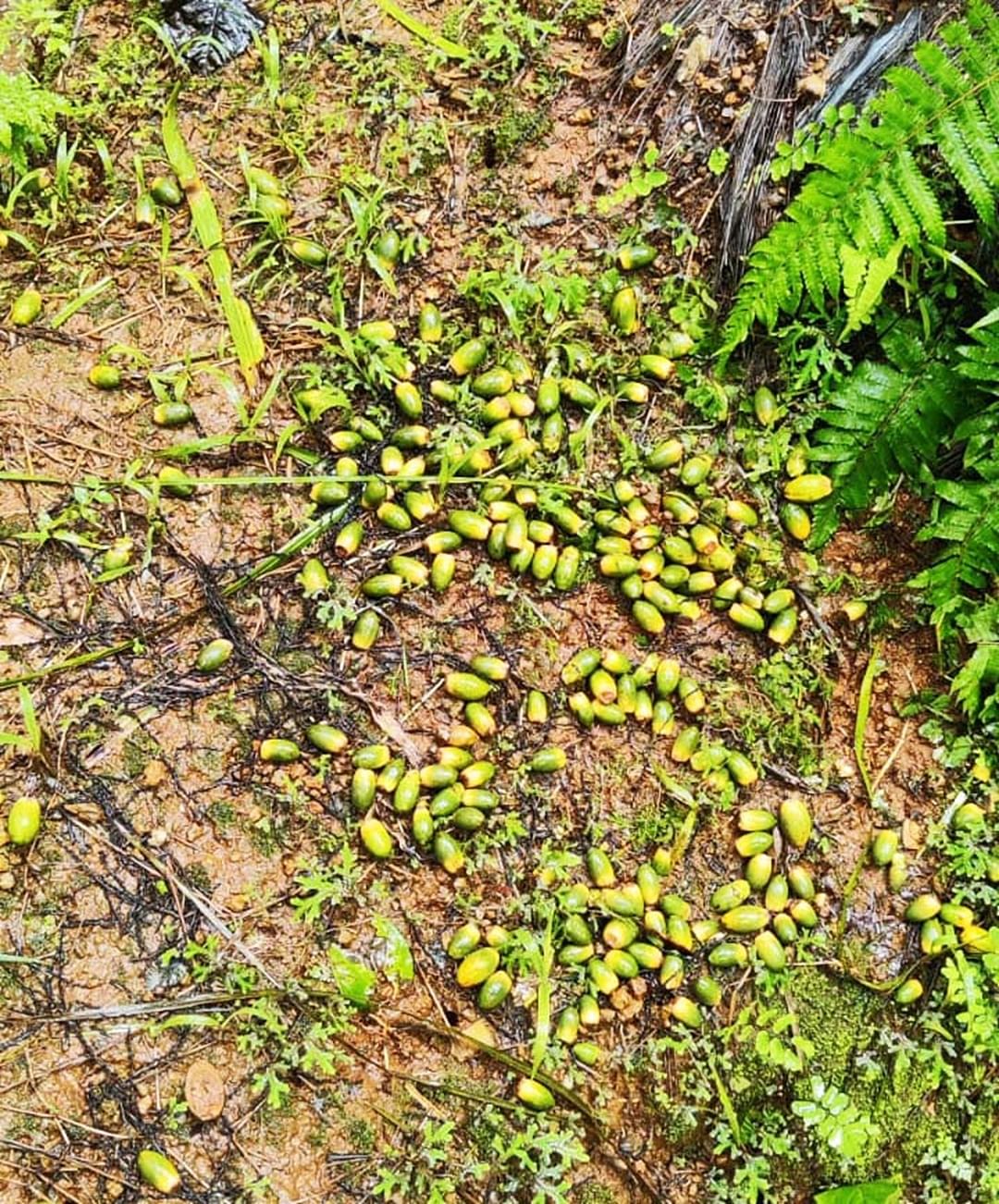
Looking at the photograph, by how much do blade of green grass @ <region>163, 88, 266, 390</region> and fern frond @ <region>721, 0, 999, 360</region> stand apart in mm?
1679

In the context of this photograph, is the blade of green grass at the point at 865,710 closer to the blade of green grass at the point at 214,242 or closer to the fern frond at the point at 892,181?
the fern frond at the point at 892,181

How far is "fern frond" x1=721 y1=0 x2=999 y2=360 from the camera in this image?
301cm

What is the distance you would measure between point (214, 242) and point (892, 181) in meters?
2.25

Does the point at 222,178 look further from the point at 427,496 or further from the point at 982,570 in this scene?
the point at 982,570

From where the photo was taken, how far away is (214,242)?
12.2 ft

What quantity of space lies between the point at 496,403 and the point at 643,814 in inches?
57.4

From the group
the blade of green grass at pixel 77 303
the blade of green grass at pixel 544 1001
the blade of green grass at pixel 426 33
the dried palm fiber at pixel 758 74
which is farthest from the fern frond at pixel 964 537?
the blade of green grass at pixel 77 303

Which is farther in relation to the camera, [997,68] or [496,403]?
[496,403]

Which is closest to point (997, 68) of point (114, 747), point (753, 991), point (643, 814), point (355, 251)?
point (355, 251)

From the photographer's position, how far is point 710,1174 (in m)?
3.21

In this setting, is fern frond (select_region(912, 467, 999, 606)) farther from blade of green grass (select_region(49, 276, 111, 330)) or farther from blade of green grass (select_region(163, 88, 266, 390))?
blade of green grass (select_region(49, 276, 111, 330))

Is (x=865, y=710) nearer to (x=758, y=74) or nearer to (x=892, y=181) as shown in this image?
(x=892, y=181)

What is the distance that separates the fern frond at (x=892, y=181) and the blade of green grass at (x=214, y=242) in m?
1.68

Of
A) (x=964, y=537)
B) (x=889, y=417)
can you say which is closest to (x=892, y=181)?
(x=889, y=417)
